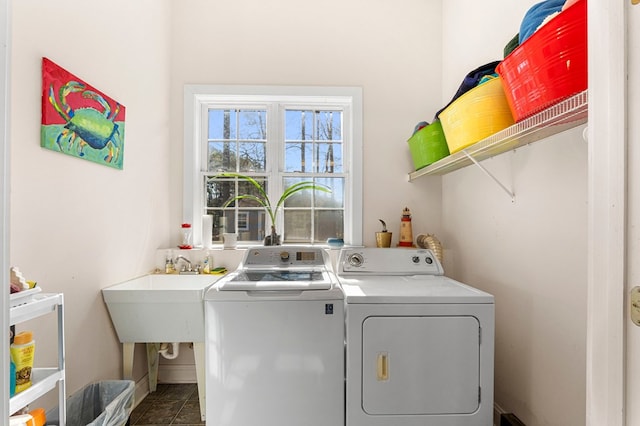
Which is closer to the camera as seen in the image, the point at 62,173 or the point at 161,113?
the point at 62,173

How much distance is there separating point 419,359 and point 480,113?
1.16m

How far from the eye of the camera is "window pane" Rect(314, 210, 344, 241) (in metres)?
2.82

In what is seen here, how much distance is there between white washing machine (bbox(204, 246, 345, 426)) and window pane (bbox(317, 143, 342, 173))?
151 cm

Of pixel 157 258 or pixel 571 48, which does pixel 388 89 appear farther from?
Answer: pixel 157 258

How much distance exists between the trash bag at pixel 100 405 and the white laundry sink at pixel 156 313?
273 mm

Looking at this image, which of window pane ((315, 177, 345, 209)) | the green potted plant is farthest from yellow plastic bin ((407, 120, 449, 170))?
the green potted plant

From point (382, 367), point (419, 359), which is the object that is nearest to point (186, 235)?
point (382, 367)

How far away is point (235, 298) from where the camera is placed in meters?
1.54

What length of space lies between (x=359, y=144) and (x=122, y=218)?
5.86 ft

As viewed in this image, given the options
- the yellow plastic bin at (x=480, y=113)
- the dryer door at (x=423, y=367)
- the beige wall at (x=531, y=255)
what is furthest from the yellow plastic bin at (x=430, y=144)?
the dryer door at (x=423, y=367)

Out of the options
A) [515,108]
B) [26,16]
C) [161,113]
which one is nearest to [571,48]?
[515,108]

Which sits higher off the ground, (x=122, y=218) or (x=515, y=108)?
(x=515, y=108)

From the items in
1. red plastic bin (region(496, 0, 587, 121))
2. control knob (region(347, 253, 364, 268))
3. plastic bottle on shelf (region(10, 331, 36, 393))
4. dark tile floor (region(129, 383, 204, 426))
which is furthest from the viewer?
control knob (region(347, 253, 364, 268))

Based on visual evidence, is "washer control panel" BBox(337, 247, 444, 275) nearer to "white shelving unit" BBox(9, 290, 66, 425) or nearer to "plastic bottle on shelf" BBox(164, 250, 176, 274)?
"plastic bottle on shelf" BBox(164, 250, 176, 274)
